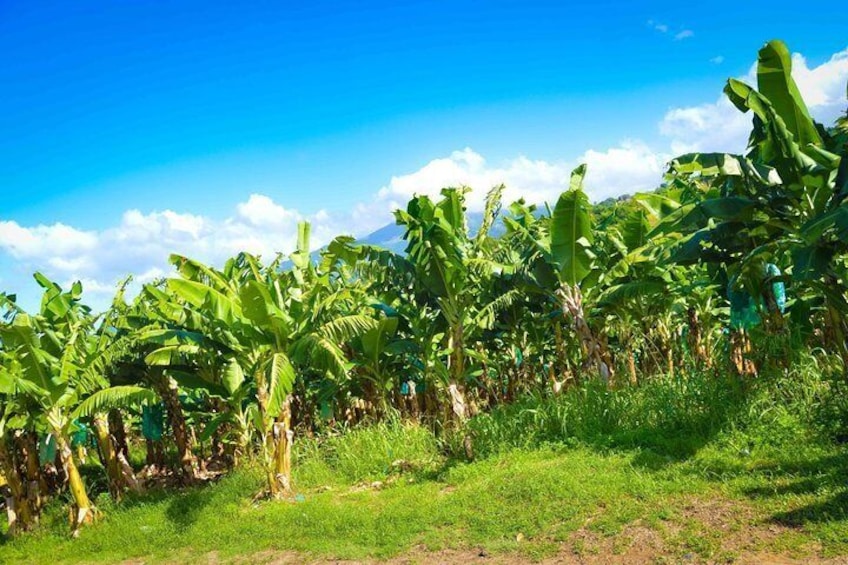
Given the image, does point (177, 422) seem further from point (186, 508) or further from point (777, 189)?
point (777, 189)

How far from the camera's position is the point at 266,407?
9.30m

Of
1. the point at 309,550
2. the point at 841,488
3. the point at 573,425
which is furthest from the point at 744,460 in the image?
the point at 309,550

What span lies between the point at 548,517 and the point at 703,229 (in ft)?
13.0

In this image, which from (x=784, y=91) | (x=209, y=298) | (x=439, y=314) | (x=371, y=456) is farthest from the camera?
(x=439, y=314)

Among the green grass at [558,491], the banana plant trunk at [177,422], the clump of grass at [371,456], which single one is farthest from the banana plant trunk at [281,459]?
the banana plant trunk at [177,422]

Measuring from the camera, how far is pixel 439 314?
11102mm

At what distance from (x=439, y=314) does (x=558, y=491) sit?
14.9ft

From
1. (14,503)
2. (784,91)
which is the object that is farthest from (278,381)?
(784,91)

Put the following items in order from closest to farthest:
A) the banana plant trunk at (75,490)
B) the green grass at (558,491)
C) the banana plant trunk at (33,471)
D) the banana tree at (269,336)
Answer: the green grass at (558,491)
the banana tree at (269,336)
the banana plant trunk at (75,490)
the banana plant trunk at (33,471)

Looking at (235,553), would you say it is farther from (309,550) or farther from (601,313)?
(601,313)

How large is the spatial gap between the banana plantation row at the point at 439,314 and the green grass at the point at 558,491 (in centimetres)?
65

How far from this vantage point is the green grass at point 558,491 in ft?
19.3

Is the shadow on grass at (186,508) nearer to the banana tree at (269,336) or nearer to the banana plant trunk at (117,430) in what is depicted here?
the banana tree at (269,336)

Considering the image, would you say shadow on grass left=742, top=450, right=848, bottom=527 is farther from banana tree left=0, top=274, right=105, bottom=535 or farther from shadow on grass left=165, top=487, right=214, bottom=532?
banana tree left=0, top=274, right=105, bottom=535
